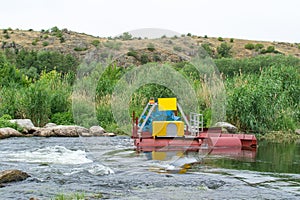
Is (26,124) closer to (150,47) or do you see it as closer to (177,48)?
(150,47)

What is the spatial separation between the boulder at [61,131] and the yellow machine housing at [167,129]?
6263 millimetres

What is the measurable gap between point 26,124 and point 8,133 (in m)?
1.46

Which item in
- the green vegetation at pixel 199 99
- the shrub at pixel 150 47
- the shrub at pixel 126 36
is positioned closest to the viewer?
the shrub at pixel 126 36

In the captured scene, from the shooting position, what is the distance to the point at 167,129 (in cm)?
1426

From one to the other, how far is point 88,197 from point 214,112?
1353 centimetres

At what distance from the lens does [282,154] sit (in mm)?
14781

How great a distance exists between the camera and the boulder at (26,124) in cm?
2011

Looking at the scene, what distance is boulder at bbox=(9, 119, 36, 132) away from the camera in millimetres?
20109

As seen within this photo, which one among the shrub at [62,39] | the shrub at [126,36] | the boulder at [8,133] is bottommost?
the boulder at [8,133]

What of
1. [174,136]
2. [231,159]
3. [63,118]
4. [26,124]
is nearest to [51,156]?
[174,136]

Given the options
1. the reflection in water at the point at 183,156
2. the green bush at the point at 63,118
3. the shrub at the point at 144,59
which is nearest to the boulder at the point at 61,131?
the green bush at the point at 63,118

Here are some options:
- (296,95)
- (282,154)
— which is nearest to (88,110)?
(282,154)

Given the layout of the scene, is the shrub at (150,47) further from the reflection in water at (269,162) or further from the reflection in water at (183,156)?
the reflection in water at (269,162)

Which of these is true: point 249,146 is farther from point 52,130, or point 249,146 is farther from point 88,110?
point 52,130
